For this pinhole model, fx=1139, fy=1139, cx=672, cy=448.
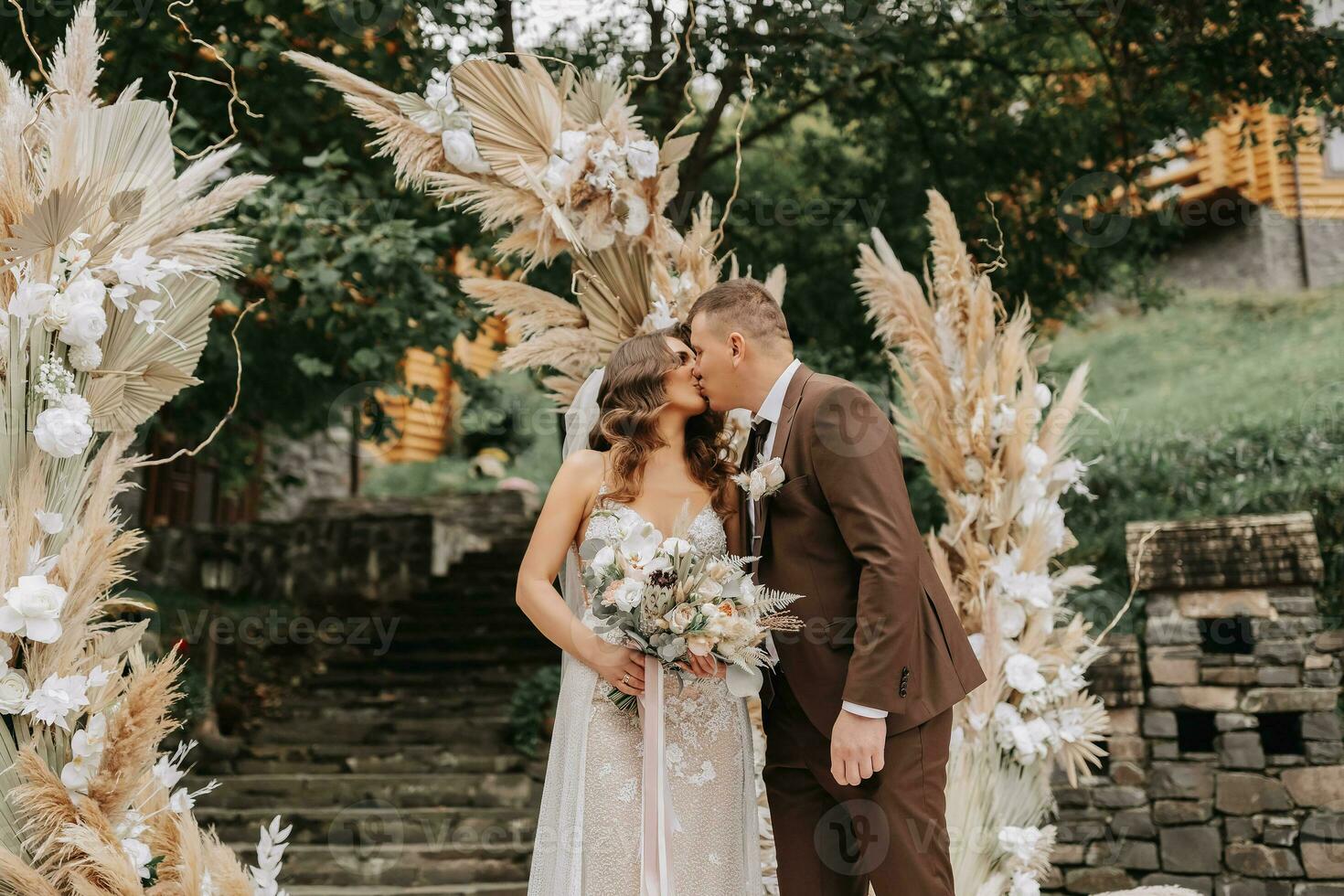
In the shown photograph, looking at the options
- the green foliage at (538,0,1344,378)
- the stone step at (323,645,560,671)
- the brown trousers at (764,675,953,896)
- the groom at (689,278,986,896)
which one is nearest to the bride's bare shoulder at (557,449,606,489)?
the groom at (689,278,986,896)

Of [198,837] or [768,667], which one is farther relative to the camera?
[768,667]

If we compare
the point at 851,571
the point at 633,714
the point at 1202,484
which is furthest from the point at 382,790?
the point at 1202,484

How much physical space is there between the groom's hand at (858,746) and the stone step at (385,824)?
13.9ft

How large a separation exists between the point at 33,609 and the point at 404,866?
438 cm

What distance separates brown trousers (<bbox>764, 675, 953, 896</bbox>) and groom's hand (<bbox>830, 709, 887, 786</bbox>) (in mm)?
117

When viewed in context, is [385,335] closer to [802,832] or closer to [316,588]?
[802,832]

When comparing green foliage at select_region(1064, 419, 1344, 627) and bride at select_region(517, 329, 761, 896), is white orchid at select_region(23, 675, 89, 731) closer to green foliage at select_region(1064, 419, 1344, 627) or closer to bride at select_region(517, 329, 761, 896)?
bride at select_region(517, 329, 761, 896)

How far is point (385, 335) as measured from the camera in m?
5.68

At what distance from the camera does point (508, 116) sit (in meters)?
3.81

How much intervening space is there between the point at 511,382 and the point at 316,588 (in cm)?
642

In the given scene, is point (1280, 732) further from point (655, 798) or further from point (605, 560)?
point (605, 560)

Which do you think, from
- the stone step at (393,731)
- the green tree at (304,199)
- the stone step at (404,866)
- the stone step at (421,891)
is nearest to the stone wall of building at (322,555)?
the stone step at (393,731)

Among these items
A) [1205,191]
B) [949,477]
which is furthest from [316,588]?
[1205,191]

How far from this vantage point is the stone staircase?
6441mm
